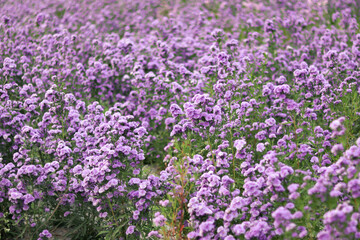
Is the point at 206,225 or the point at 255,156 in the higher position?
the point at 206,225

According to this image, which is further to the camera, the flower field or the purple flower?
the purple flower

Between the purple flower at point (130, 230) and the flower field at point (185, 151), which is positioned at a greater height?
the flower field at point (185, 151)

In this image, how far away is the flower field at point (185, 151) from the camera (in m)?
3.13

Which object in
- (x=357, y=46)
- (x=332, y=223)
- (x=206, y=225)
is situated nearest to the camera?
(x=332, y=223)

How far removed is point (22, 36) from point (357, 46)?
5989 mm

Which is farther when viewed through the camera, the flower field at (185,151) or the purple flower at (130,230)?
the purple flower at (130,230)

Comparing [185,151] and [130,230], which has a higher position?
[185,151]

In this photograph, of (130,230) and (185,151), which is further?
(185,151)

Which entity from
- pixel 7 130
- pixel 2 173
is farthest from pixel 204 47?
pixel 2 173

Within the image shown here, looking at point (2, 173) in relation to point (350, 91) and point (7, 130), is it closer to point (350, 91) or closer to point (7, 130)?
point (7, 130)

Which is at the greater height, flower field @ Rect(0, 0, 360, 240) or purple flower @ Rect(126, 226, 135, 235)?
flower field @ Rect(0, 0, 360, 240)

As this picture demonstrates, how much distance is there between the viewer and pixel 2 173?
3918mm

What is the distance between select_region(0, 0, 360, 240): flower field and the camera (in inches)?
123

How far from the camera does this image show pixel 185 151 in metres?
3.92
